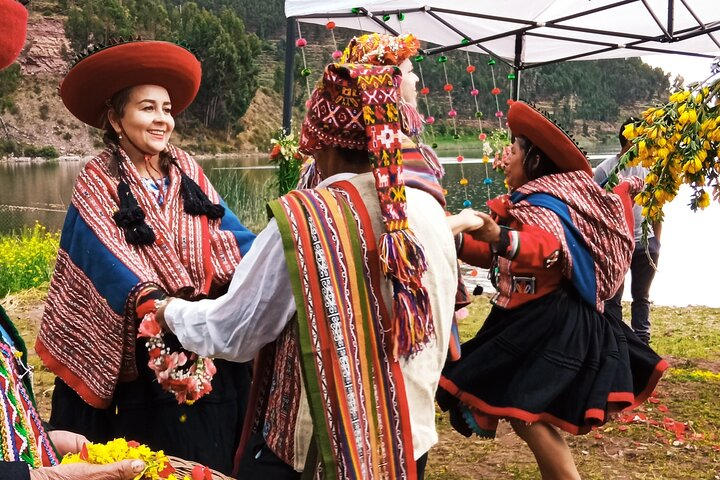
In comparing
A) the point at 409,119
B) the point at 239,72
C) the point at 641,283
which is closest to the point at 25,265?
the point at 641,283

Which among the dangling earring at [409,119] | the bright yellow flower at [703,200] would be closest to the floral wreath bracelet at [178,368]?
the dangling earring at [409,119]

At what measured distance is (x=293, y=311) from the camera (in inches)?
78.7

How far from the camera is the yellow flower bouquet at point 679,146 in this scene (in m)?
3.35

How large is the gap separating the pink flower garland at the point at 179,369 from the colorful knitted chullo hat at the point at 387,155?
784mm

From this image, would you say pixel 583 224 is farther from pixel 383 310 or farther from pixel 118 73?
pixel 118 73

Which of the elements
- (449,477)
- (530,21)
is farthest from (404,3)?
(449,477)

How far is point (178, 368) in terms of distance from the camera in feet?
8.64

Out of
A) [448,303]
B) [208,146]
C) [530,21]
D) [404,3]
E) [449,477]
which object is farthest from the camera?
[208,146]

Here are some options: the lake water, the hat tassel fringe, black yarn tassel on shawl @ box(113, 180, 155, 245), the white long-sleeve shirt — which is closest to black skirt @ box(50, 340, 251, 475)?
black yarn tassel on shawl @ box(113, 180, 155, 245)

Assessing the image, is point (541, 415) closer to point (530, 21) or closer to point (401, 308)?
point (401, 308)

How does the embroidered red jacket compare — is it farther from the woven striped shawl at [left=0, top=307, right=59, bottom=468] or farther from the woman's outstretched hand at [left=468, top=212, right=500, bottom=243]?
the woven striped shawl at [left=0, top=307, right=59, bottom=468]

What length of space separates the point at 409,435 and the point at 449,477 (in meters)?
2.52

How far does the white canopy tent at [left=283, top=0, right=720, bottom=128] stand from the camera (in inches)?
307

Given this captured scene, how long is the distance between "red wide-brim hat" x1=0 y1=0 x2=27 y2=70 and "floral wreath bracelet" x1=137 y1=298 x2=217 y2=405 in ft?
2.75
